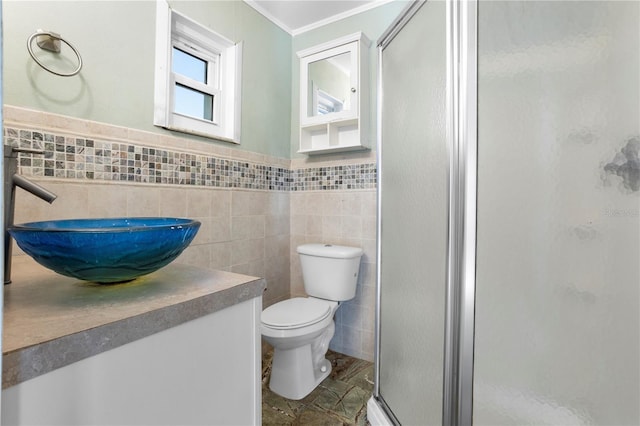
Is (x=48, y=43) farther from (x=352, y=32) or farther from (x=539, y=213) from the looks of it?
(x=539, y=213)

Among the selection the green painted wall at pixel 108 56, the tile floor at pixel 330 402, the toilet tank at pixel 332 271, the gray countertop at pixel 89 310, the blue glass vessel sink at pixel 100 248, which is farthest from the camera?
the toilet tank at pixel 332 271

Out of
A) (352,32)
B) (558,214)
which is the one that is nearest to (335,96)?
(352,32)

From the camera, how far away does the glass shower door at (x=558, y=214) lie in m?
0.88

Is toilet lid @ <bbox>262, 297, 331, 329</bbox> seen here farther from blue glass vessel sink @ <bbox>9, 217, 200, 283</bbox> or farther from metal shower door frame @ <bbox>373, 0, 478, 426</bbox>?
blue glass vessel sink @ <bbox>9, 217, 200, 283</bbox>

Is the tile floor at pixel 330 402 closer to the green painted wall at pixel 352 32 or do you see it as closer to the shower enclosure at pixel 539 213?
the shower enclosure at pixel 539 213

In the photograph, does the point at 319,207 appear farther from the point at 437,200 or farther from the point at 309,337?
the point at 437,200

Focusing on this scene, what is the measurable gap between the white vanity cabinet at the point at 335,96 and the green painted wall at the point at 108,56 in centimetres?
35

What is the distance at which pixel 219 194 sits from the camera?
1.70 metres

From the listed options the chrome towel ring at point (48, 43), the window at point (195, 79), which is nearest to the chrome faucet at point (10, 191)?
the chrome towel ring at point (48, 43)

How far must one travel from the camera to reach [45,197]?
0.61 meters

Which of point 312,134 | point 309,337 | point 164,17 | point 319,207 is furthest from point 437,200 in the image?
point 164,17

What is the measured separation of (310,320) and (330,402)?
1.39ft

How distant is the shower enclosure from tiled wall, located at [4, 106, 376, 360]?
976 millimetres

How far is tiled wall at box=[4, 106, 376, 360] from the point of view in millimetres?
1097
